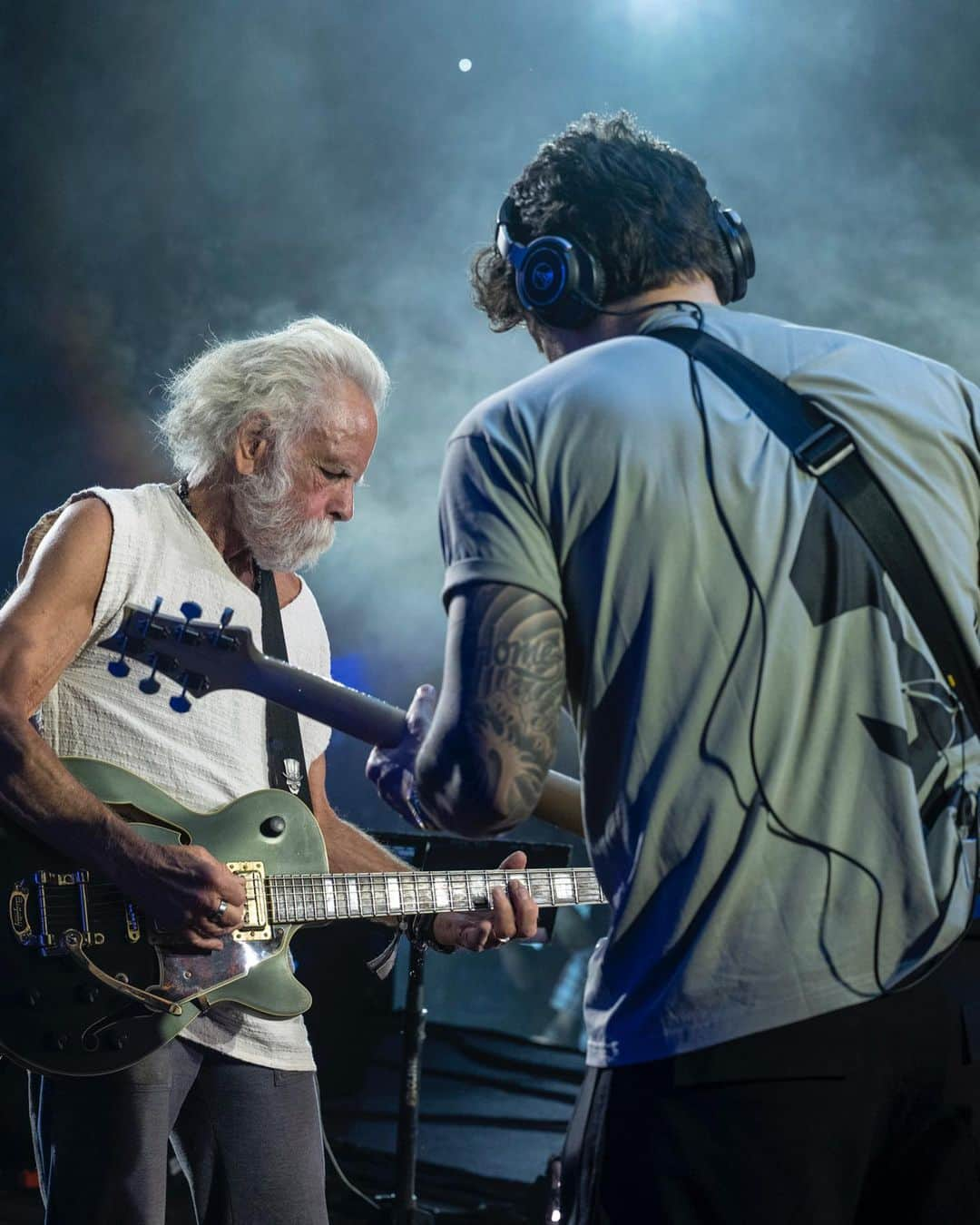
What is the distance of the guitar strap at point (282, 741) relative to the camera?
2.97m

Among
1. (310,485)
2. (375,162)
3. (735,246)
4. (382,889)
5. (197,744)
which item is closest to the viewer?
(735,246)

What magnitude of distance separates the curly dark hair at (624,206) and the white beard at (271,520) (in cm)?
151

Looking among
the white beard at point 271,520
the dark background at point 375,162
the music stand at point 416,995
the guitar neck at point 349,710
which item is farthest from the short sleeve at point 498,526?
the dark background at point 375,162

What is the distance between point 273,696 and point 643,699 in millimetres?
1746

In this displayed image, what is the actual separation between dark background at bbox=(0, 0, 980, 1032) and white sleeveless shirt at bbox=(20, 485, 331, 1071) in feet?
16.9

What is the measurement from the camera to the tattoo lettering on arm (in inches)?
54.1

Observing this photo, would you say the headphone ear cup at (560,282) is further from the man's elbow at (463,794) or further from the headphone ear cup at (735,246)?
the man's elbow at (463,794)

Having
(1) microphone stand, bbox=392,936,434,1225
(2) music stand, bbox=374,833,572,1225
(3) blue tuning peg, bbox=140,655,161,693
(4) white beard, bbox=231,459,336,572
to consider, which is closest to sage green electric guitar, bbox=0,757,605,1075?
(3) blue tuning peg, bbox=140,655,161,693

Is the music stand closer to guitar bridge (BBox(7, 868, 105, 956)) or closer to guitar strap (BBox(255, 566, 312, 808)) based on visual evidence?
guitar strap (BBox(255, 566, 312, 808))

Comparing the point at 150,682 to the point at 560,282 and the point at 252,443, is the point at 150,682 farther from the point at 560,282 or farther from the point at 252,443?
the point at 560,282

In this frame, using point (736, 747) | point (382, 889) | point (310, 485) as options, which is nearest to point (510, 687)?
point (736, 747)

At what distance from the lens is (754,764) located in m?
1.28

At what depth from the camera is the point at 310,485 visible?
3.27m

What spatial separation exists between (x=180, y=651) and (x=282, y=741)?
400mm
